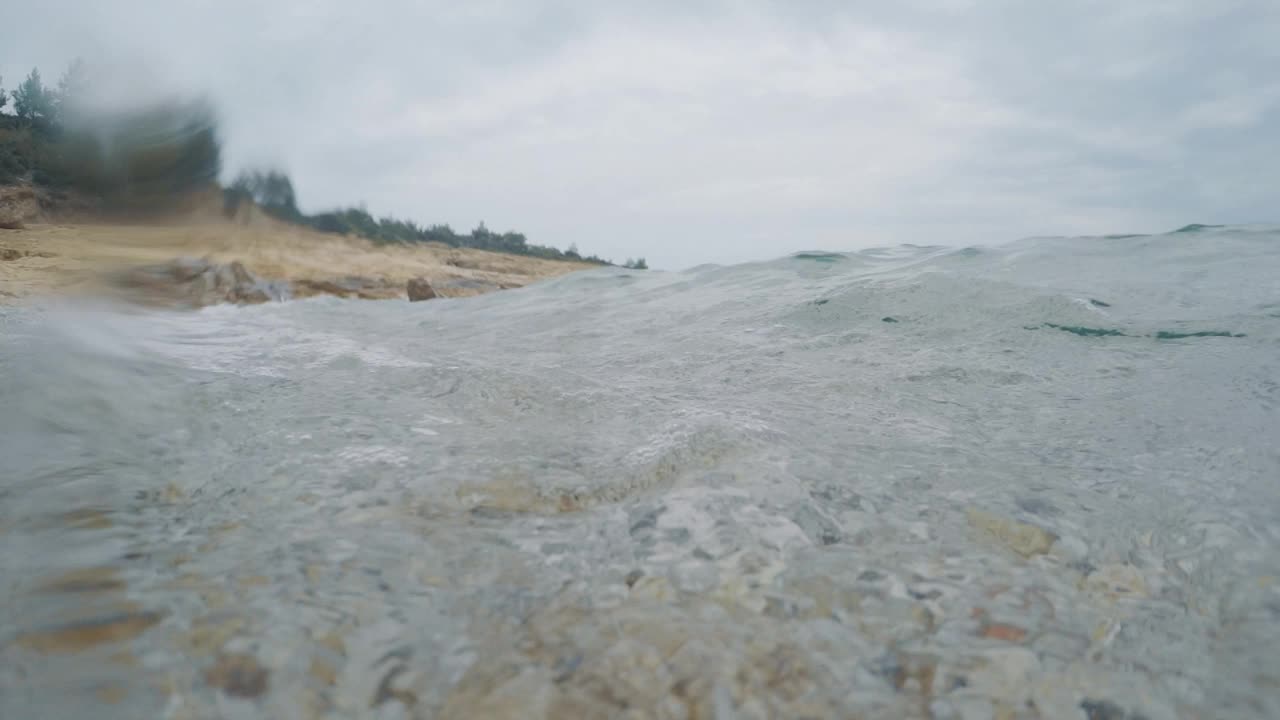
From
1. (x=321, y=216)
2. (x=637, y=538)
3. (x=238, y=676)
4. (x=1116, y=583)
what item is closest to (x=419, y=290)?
(x=321, y=216)

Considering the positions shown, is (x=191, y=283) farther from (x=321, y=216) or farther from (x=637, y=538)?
(x=637, y=538)

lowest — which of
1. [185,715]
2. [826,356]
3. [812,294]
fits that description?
[185,715]

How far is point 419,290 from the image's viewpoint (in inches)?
314

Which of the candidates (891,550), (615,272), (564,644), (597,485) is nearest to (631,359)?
(597,485)

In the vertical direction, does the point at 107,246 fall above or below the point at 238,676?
above

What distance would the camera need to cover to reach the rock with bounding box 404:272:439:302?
7949mm

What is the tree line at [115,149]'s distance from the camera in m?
2.52

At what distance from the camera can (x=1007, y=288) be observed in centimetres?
411

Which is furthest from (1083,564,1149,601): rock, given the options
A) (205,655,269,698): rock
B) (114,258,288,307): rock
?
(114,258,288,307): rock

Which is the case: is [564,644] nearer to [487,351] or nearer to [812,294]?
[487,351]

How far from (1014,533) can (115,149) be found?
11.0 ft

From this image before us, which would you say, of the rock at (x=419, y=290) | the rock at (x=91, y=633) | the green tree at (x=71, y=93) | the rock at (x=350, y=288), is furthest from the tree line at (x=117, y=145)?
the rock at (x=419, y=290)

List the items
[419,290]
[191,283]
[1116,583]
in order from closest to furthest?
[1116,583]
[191,283]
[419,290]

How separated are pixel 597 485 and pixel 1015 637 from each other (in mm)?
810
